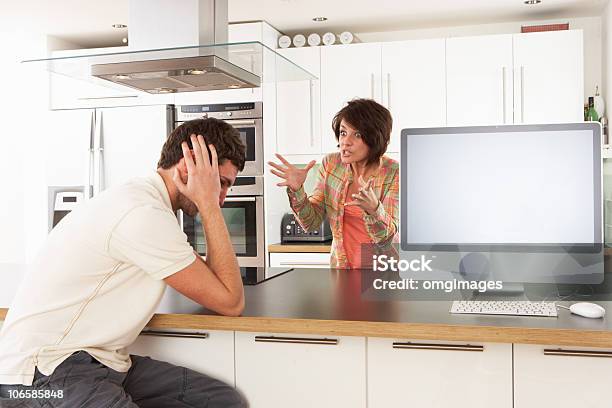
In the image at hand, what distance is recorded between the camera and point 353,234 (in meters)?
2.92

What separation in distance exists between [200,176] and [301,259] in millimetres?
2633

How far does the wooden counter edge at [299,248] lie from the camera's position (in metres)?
4.33

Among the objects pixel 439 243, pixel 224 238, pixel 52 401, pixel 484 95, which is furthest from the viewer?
pixel 484 95

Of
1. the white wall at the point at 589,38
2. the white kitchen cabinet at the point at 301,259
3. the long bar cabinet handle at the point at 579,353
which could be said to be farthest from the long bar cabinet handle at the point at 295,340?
the white wall at the point at 589,38

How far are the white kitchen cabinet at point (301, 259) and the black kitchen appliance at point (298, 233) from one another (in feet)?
0.57

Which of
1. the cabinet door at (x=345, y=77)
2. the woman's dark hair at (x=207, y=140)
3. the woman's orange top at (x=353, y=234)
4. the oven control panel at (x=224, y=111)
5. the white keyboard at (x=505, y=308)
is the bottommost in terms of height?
the white keyboard at (x=505, y=308)

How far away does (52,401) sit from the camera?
5.30ft

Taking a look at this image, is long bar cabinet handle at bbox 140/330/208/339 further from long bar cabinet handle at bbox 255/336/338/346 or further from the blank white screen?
the blank white screen

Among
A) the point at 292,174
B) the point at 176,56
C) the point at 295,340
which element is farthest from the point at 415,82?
the point at 295,340

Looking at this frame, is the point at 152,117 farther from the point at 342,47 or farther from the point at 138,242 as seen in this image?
the point at 138,242

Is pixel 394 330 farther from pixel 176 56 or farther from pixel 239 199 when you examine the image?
pixel 239 199

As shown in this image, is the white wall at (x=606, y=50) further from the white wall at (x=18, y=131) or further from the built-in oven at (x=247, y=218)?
the white wall at (x=18, y=131)

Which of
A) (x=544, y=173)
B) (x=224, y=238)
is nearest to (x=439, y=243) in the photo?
(x=544, y=173)

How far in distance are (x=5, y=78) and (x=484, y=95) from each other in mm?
3569
